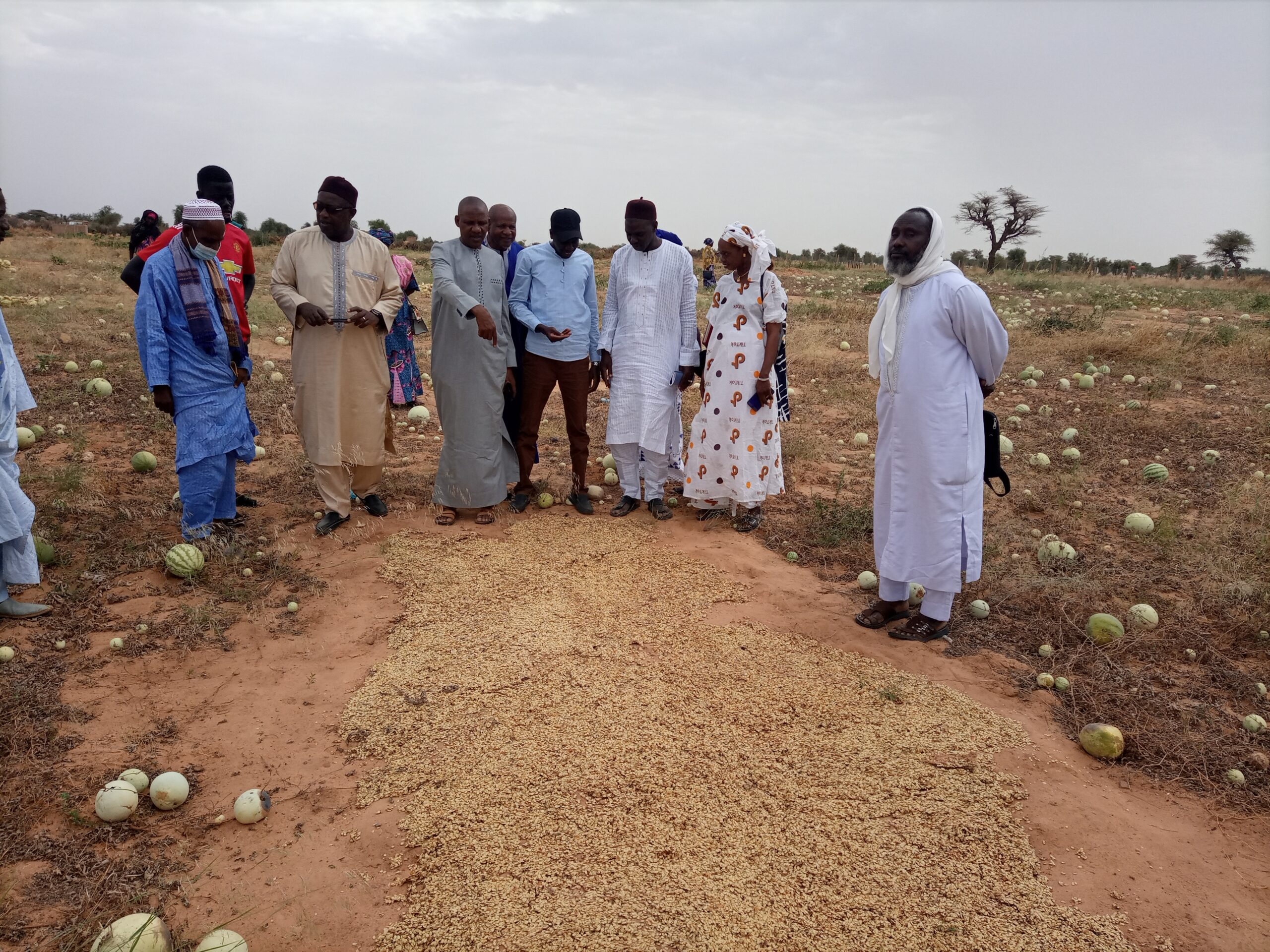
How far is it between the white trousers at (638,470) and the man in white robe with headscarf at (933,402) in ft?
7.16

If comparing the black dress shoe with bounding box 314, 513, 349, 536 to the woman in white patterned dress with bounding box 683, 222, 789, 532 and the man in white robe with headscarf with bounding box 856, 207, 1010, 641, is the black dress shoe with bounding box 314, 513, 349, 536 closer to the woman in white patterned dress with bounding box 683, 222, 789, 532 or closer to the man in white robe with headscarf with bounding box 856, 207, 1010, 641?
the woman in white patterned dress with bounding box 683, 222, 789, 532

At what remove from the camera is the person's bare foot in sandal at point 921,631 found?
425 cm

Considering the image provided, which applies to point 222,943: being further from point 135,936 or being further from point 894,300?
point 894,300

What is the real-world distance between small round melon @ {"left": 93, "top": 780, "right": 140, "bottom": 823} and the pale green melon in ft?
6.59

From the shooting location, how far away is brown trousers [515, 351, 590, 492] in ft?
18.8

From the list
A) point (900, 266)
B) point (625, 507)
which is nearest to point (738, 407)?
point (625, 507)

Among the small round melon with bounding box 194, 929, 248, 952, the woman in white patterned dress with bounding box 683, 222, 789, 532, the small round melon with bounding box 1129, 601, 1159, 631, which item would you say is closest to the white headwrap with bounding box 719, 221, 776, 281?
the woman in white patterned dress with bounding box 683, 222, 789, 532

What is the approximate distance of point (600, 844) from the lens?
2734 millimetres

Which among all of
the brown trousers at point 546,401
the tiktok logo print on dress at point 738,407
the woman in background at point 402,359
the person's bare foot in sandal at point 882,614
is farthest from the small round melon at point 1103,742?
the woman in background at point 402,359

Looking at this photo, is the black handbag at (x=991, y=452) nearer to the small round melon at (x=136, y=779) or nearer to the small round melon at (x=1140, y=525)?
the small round melon at (x=1140, y=525)

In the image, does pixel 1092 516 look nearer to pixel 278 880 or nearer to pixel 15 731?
pixel 278 880

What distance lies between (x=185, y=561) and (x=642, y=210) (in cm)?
373

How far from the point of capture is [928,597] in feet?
13.9

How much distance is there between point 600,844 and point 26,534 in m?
3.59
